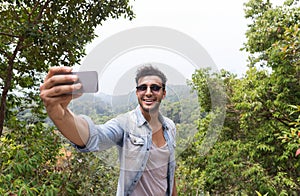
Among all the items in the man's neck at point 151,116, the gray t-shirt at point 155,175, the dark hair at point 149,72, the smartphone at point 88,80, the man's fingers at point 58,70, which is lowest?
the gray t-shirt at point 155,175

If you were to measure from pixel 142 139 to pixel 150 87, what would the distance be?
0.43ft

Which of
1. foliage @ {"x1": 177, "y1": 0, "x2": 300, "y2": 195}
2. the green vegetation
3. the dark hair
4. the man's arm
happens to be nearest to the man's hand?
the man's arm

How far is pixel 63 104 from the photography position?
1.70 feet

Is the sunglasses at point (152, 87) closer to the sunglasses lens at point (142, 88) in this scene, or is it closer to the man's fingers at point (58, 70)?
the sunglasses lens at point (142, 88)

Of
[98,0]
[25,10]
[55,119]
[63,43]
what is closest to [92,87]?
[55,119]

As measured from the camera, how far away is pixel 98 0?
2047 millimetres

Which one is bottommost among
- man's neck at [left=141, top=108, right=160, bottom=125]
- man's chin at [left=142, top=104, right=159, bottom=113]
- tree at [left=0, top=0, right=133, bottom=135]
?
man's neck at [left=141, top=108, right=160, bottom=125]

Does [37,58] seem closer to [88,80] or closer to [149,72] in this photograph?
[149,72]

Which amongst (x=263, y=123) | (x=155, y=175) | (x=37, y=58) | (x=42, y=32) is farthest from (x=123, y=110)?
(x=263, y=123)

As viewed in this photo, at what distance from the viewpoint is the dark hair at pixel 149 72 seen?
68 centimetres

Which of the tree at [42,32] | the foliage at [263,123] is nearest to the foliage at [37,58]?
the tree at [42,32]

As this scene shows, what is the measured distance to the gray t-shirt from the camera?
0.70 meters

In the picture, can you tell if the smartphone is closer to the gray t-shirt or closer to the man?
the man

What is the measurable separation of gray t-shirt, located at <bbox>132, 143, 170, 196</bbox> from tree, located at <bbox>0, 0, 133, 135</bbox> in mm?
1260
